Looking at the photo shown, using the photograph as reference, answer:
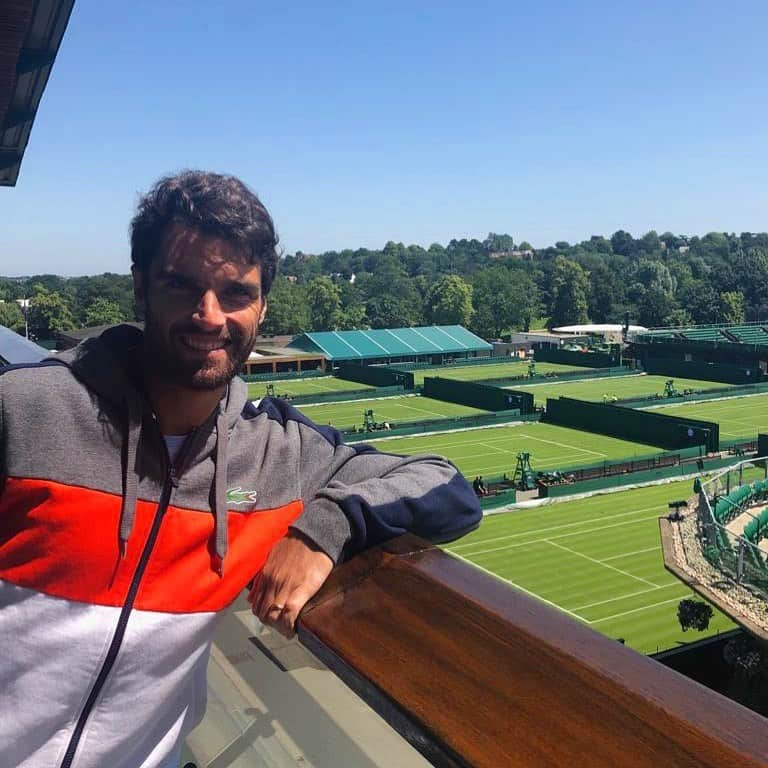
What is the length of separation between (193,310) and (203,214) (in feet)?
0.75

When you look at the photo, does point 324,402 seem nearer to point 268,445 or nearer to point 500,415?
point 500,415

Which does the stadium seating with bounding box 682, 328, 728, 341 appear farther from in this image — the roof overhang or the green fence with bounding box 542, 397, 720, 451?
the roof overhang

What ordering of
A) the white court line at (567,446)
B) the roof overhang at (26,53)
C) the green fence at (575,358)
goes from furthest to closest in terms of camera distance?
the green fence at (575,358)
the white court line at (567,446)
the roof overhang at (26,53)

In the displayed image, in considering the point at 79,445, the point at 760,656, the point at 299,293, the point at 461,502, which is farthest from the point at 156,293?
the point at 299,293

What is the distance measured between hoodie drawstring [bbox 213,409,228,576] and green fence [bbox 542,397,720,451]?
1114 inches

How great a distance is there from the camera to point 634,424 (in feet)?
105

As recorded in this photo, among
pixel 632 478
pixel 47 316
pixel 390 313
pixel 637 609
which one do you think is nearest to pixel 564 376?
pixel 632 478

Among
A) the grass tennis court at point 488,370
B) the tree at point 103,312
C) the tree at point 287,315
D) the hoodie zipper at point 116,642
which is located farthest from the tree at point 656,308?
the hoodie zipper at point 116,642

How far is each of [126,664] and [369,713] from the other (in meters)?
0.54

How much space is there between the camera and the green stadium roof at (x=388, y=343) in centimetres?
5347

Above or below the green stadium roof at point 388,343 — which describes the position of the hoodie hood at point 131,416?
above

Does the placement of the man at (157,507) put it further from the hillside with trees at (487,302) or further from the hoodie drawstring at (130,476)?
the hillside with trees at (487,302)

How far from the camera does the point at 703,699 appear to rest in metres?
1.16

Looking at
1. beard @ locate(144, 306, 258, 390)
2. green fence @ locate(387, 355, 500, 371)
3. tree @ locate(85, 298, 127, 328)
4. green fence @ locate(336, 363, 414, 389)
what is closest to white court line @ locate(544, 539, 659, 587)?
beard @ locate(144, 306, 258, 390)
